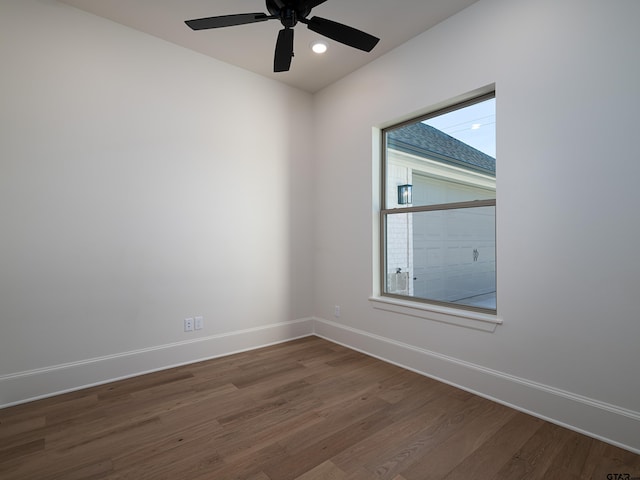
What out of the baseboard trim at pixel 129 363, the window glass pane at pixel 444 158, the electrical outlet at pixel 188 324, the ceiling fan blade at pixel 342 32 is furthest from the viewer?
the electrical outlet at pixel 188 324

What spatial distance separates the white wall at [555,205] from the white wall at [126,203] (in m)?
1.72

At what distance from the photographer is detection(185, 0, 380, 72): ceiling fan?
6.33ft

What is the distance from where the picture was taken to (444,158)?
2.98 metres

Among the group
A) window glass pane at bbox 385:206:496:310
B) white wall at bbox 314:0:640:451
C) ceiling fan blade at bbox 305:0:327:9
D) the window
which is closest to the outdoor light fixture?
the window

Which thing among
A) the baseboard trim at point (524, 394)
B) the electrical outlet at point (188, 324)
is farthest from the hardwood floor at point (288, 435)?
the electrical outlet at point (188, 324)

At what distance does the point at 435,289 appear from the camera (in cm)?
296

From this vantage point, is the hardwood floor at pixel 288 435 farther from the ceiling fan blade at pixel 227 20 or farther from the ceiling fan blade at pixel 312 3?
the ceiling fan blade at pixel 312 3

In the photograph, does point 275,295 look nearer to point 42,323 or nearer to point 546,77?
point 42,323

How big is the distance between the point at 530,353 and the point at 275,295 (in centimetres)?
245

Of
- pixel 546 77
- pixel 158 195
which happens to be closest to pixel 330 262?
pixel 158 195

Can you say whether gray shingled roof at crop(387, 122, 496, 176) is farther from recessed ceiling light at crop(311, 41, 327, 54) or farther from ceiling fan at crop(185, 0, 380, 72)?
ceiling fan at crop(185, 0, 380, 72)

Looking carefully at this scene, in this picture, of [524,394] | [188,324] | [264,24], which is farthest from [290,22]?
[524,394]

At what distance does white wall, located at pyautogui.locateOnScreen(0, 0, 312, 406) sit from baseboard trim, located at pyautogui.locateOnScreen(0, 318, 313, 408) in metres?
0.01

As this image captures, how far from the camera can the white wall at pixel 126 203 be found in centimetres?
240
